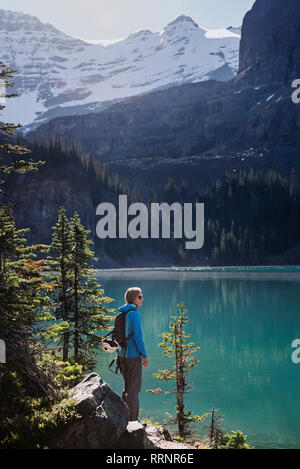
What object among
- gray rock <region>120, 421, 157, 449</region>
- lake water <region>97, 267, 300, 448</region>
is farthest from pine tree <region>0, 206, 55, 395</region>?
Answer: lake water <region>97, 267, 300, 448</region>

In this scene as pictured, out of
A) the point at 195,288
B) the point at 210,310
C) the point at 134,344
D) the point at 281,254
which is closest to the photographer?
the point at 134,344

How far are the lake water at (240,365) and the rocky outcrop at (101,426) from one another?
933 cm

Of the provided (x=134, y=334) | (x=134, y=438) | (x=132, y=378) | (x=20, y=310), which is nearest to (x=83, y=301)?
(x=20, y=310)

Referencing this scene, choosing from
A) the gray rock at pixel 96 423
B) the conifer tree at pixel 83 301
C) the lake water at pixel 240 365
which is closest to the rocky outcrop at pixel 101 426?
the gray rock at pixel 96 423

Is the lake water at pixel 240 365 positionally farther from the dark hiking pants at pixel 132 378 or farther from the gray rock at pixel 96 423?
the gray rock at pixel 96 423

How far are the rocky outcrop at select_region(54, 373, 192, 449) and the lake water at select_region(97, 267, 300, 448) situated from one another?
367 inches

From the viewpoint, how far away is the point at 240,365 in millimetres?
26734

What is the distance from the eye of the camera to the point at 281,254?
151000mm

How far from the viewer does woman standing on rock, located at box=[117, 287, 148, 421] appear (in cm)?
841

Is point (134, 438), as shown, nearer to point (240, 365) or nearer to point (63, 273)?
point (63, 273)

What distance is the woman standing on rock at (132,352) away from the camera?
27.6 feet

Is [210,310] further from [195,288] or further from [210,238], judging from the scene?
[210,238]

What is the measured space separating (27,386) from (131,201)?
502 feet
